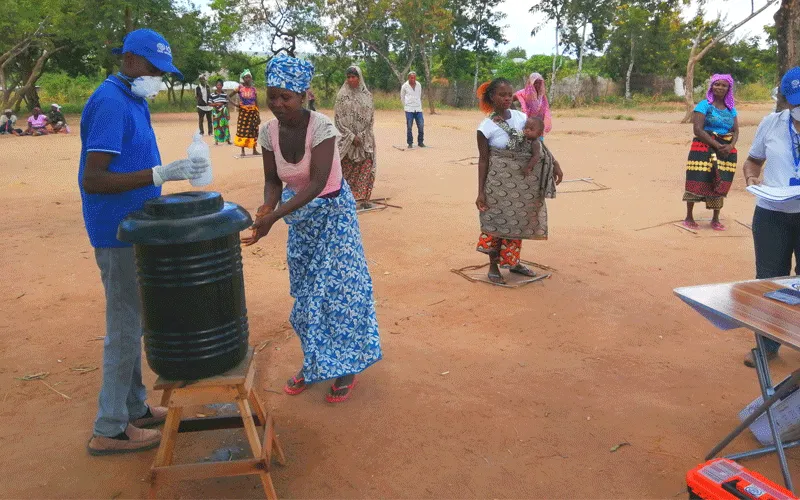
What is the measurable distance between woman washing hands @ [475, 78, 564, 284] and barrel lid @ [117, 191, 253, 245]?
2940 millimetres

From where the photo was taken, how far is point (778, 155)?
3451 millimetres

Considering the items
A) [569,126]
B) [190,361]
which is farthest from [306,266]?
[569,126]

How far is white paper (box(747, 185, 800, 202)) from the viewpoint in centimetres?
304

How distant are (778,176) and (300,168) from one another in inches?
100

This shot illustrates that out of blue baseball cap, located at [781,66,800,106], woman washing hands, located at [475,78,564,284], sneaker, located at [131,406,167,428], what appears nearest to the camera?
sneaker, located at [131,406,167,428]

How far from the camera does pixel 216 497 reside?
2.59 m

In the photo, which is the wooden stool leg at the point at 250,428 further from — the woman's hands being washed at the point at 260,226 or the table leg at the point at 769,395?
the table leg at the point at 769,395

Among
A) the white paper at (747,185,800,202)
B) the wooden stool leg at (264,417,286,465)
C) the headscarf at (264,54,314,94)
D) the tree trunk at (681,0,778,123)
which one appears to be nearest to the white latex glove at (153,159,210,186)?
the headscarf at (264,54,314,94)

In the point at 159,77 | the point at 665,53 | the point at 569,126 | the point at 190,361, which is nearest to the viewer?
the point at 190,361

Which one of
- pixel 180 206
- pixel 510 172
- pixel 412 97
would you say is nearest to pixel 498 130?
pixel 510 172

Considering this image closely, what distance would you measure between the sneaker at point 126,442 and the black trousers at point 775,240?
11.1 ft

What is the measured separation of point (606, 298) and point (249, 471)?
3278 millimetres

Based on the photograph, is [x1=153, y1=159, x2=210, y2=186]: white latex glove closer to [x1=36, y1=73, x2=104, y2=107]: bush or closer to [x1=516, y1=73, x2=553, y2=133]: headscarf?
[x1=516, y1=73, x2=553, y2=133]: headscarf

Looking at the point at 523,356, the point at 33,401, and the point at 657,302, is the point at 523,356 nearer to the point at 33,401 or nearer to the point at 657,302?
the point at 657,302
